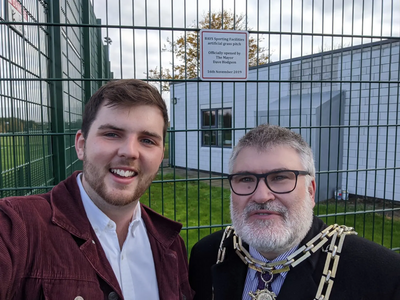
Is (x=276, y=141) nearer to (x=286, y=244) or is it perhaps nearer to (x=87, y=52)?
(x=286, y=244)

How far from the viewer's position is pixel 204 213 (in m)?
6.25

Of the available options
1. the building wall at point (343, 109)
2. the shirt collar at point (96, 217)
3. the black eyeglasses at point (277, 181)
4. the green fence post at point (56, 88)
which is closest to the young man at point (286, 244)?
the black eyeglasses at point (277, 181)

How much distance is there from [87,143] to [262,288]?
3.89 feet

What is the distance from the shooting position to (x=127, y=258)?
1562 millimetres

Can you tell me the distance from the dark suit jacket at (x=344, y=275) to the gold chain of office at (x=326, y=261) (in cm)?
2

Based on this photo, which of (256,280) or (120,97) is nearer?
(120,97)

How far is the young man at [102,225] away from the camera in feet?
4.01

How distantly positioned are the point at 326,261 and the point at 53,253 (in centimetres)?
129

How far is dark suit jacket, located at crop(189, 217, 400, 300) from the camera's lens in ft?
4.79

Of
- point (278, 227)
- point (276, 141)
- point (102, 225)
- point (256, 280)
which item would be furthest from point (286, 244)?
point (102, 225)

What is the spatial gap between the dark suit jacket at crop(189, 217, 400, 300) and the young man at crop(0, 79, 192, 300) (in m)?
0.27

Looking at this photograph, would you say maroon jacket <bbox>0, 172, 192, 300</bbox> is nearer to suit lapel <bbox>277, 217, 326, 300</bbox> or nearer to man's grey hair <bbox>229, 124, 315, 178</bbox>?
suit lapel <bbox>277, 217, 326, 300</bbox>

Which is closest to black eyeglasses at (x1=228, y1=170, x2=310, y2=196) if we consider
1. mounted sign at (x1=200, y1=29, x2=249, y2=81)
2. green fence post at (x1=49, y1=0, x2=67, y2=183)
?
mounted sign at (x1=200, y1=29, x2=249, y2=81)

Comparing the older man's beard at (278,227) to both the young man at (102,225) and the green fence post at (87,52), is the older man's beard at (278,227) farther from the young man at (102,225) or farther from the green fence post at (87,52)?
the green fence post at (87,52)
